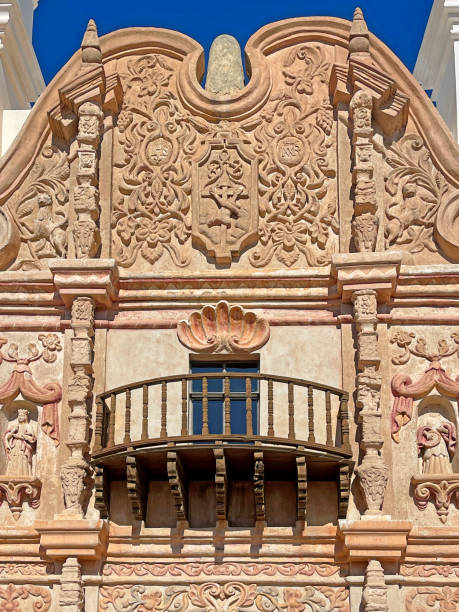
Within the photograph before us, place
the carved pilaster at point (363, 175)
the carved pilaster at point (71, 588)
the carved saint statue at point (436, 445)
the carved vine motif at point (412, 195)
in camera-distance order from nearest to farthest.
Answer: the carved pilaster at point (71, 588)
the carved saint statue at point (436, 445)
the carved pilaster at point (363, 175)
the carved vine motif at point (412, 195)

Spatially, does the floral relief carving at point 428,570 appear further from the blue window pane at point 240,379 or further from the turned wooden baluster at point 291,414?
the blue window pane at point 240,379

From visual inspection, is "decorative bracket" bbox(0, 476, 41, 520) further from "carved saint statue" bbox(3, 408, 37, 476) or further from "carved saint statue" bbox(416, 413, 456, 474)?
"carved saint statue" bbox(416, 413, 456, 474)

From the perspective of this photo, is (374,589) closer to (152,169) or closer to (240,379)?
(240,379)

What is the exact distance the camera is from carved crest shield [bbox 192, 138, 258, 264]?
19109 millimetres

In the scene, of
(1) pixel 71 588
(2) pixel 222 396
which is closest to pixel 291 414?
(2) pixel 222 396

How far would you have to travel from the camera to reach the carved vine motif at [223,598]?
56.5 ft

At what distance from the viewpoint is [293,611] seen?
1720cm

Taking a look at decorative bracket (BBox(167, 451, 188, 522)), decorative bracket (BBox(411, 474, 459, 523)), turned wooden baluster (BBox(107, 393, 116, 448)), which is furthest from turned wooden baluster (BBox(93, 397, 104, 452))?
decorative bracket (BBox(411, 474, 459, 523))

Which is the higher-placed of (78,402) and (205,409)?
(78,402)

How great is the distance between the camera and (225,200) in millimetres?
19281

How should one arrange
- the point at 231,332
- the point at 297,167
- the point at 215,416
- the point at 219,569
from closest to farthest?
the point at 219,569
the point at 215,416
the point at 231,332
the point at 297,167

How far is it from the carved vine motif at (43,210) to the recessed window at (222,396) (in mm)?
2378

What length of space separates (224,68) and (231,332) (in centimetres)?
386

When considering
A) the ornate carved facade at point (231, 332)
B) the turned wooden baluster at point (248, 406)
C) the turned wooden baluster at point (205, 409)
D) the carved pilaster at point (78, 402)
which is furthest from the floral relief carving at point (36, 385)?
the turned wooden baluster at point (248, 406)
